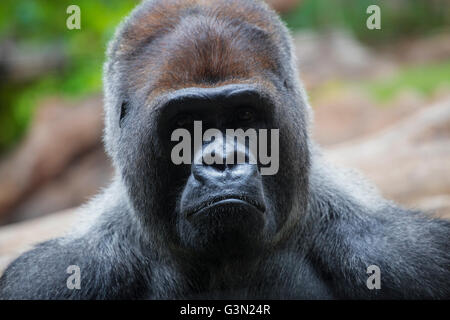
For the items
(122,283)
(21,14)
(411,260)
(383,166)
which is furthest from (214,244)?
(21,14)

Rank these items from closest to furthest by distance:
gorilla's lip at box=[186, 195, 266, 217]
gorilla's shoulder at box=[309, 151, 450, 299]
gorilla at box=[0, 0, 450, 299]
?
gorilla's lip at box=[186, 195, 266, 217] → gorilla at box=[0, 0, 450, 299] → gorilla's shoulder at box=[309, 151, 450, 299]

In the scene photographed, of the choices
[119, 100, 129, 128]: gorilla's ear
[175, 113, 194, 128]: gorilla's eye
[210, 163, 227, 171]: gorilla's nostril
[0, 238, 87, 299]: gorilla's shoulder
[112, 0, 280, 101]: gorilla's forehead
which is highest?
[112, 0, 280, 101]: gorilla's forehead

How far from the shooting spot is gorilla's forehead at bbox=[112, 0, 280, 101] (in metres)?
4.00

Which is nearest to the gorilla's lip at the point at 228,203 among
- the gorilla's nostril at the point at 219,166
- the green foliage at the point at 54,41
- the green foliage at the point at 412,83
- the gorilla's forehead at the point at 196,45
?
the gorilla's nostril at the point at 219,166

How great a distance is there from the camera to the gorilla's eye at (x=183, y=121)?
12.9 ft

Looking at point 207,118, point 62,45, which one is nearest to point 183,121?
point 207,118

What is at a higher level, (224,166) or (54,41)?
(54,41)

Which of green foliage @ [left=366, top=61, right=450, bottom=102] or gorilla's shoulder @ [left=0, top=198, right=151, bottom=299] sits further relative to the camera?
green foliage @ [left=366, top=61, right=450, bottom=102]

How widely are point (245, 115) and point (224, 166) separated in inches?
19.7

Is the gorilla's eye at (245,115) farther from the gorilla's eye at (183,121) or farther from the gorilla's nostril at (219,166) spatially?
the gorilla's nostril at (219,166)

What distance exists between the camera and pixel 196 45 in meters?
4.07

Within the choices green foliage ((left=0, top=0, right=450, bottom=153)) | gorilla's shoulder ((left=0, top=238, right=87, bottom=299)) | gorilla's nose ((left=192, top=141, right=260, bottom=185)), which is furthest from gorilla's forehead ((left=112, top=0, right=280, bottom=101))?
green foliage ((left=0, top=0, right=450, bottom=153))

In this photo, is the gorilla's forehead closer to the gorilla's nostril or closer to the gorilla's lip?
the gorilla's nostril

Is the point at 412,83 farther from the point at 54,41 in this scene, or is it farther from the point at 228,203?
the point at 228,203
